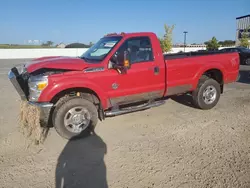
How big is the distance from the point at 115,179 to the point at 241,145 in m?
2.42

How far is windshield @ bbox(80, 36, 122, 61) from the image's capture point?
4.91 m

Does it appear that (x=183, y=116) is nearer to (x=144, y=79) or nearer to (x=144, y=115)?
(x=144, y=115)

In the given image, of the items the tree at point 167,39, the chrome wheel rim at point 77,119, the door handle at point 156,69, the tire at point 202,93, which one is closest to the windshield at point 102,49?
the door handle at point 156,69

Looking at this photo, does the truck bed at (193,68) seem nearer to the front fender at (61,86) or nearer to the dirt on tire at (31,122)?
the front fender at (61,86)

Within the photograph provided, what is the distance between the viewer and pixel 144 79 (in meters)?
5.04

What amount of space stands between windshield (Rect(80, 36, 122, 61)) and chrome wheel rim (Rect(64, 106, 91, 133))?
46.1 inches

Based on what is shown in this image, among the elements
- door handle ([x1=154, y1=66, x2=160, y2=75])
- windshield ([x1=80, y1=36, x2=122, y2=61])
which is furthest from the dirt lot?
windshield ([x1=80, y1=36, x2=122, y2=61])

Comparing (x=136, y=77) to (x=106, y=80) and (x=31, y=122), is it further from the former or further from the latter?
(x=31, y=122)

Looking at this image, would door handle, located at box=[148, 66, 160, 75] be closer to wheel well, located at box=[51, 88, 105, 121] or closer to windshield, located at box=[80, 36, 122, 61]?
windshield, located at box=[80, 36, 122, 61]

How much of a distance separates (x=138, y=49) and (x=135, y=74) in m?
0.62

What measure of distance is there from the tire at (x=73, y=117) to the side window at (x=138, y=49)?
1312mm

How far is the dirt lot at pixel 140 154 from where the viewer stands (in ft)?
10.2

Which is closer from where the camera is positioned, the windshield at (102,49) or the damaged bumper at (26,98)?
the damaged bumper at (26,98)

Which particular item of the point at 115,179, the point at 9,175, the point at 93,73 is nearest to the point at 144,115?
the point at 93,73
